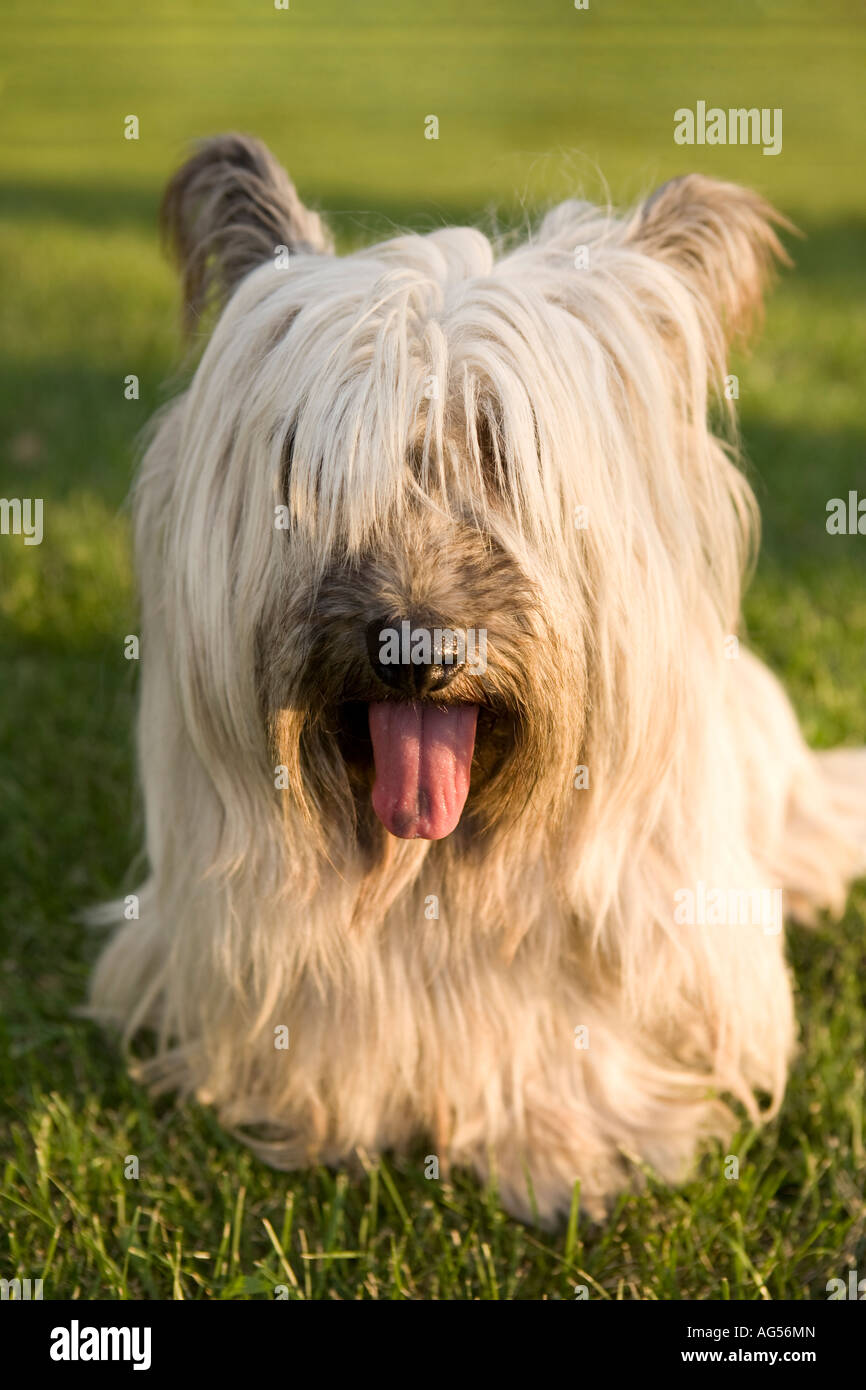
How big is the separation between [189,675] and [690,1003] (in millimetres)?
1128

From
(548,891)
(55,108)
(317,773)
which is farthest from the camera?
(55,108)

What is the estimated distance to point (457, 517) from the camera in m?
2.10

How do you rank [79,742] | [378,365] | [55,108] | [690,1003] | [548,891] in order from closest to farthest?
1. [378,365]
2. [548,891]
3. [690,1003]
4. [79,742]
5. [55,108]

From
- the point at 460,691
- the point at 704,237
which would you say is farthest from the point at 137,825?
the point at 704,237

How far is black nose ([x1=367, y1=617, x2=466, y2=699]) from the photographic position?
1996mm

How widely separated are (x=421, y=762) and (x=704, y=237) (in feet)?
3.37

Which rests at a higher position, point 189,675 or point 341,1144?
point 189,675

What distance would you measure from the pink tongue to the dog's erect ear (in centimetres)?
83

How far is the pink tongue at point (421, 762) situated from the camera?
2.16 meters


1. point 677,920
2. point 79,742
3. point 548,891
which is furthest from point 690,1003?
point 79,742

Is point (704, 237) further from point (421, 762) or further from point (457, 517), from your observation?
point (421, 762)

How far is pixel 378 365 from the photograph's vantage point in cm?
207

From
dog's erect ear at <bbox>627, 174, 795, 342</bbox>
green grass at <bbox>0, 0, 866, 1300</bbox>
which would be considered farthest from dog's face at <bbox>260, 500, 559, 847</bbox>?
green grass at <bbox>0, 0, 866, 1300</bbox>

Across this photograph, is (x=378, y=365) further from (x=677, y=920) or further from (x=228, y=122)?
(x=228, y=122)
